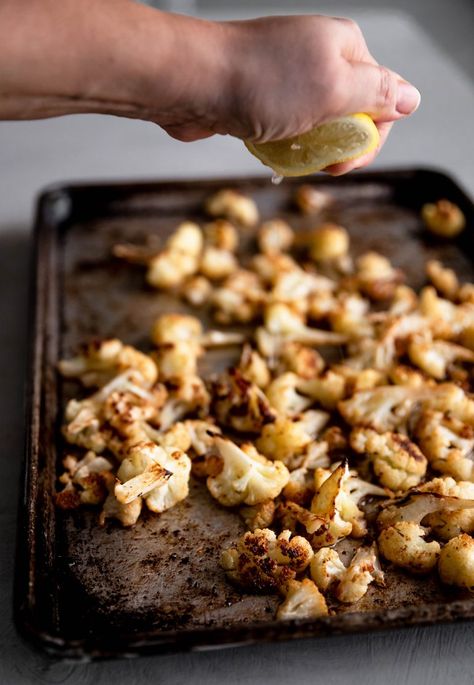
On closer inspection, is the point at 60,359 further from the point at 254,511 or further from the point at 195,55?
the point at 195,55

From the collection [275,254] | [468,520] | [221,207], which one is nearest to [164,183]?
[221,207]

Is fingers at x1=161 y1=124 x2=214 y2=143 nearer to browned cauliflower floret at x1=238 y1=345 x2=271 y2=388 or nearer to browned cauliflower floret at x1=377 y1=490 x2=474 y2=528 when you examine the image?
browned cauliflower floret at x1=238 y1=345 x2=271 y2=388

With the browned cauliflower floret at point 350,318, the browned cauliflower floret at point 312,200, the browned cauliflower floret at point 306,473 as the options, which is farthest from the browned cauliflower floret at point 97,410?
the browned cauliflower floret at point 312,200

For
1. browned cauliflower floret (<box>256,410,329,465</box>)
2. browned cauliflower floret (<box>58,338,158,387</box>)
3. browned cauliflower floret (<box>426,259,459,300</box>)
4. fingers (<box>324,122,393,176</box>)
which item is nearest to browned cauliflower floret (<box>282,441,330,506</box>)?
browned cauliflower floret (<box>256,410,329,465</box>)

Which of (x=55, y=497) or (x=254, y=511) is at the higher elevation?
(x=254, y=511)

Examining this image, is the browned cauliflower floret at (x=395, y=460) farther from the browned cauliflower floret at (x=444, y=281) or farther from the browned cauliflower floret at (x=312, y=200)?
the browned cauliflower floret at (x=312, y=200)

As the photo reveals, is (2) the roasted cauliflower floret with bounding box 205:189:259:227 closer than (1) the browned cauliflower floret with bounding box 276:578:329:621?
No
